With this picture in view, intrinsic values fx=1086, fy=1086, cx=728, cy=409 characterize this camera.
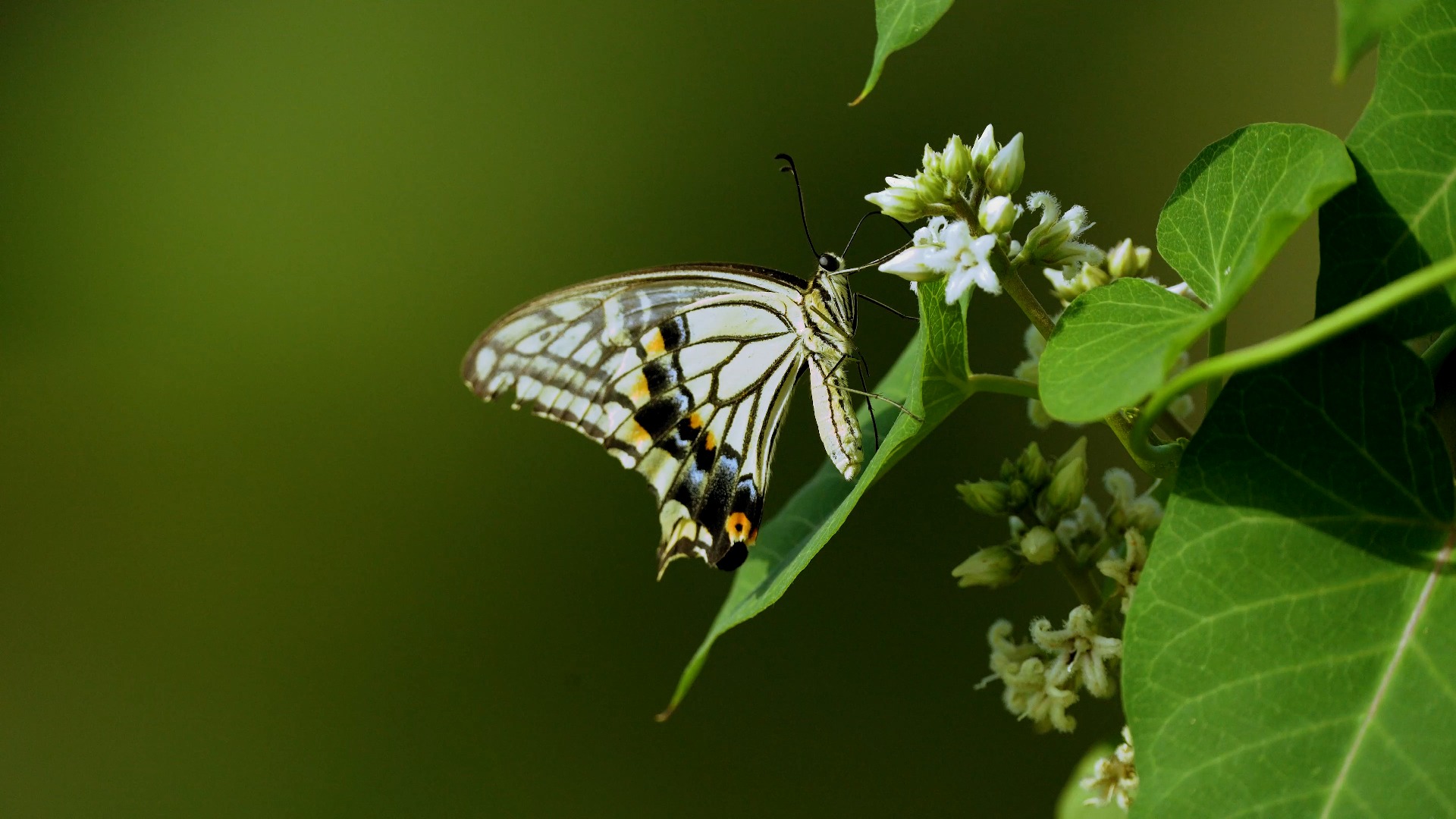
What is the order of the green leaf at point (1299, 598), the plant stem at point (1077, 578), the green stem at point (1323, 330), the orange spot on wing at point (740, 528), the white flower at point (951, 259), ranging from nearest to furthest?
the green stem at point (1323, 330) < the green leaf at point (1299, 598) < the white flower at point (951, 259) < the plant stem at point (1077, 578) < the orange spot on wing at point (740, 528)

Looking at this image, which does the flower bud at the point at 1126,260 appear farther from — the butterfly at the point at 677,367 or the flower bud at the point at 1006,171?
the butterfly at the point at 677,367

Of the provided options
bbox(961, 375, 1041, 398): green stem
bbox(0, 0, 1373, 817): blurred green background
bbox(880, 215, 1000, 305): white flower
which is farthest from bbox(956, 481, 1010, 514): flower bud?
bbox(0, 0, 1373, 817): blurred green background

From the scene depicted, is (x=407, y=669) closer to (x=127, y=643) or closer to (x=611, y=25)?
(x=127, y=643)

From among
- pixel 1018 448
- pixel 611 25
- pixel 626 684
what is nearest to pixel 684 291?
pixel 1018 448

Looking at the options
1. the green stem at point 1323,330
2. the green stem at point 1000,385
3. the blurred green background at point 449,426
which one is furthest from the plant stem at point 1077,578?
the blurred green background at point 449,426

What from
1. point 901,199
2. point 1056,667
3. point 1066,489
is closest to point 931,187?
point 901,199

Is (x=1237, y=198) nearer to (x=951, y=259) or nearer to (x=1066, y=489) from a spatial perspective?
(x=951, y=259)
